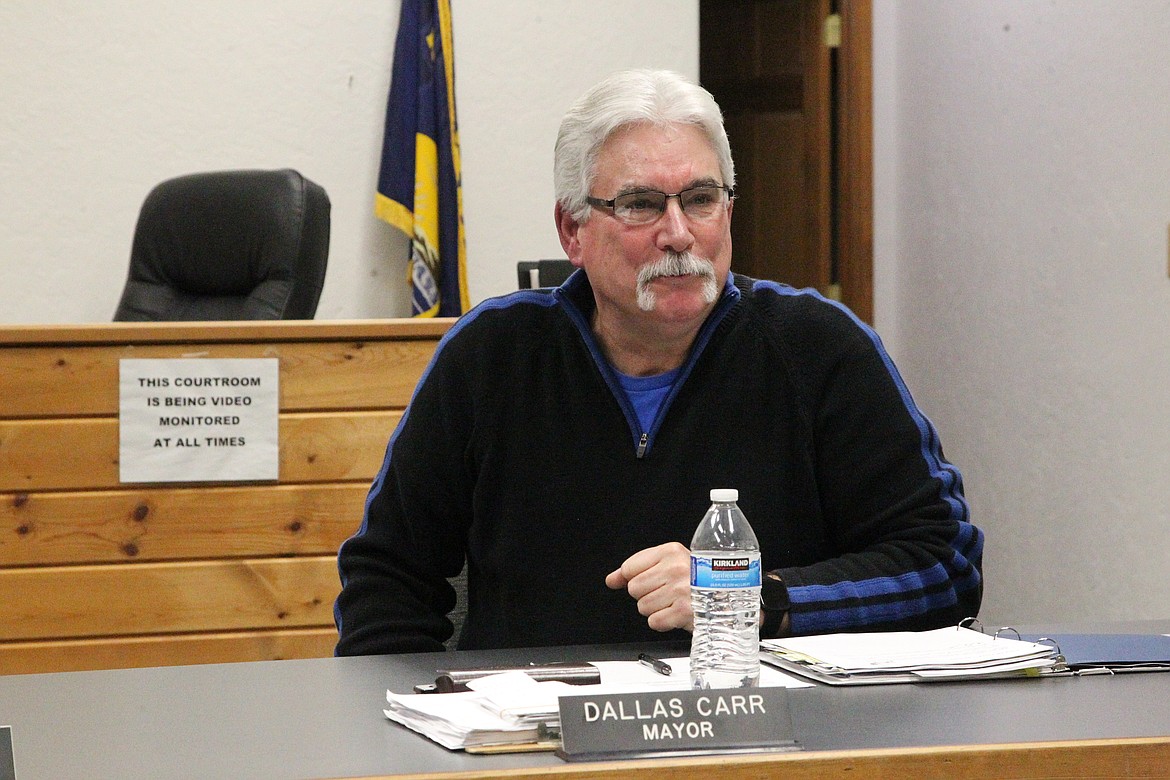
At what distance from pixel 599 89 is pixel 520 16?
115 inches

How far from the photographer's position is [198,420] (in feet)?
8.20

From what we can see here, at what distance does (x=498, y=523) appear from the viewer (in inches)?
62.0

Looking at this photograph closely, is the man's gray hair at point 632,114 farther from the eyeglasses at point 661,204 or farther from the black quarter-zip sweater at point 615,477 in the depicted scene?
the black quarter-zip sweater at point 615,477

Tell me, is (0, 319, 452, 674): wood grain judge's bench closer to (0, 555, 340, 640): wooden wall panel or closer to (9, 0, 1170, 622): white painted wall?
(0, 555, 340, 640): wooden wall panel

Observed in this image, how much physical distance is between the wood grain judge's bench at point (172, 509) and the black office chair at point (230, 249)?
0.66 m

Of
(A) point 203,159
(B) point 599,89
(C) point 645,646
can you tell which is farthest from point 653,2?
(C) point 645,646

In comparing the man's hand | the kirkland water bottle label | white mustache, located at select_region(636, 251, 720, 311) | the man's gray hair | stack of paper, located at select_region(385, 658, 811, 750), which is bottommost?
stack of paper, located at select_region(385, 658, 811, 750)

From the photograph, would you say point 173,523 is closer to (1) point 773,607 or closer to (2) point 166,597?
(2) point 166,597

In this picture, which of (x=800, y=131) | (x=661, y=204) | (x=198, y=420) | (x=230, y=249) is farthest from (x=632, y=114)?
(x=800, y=131)

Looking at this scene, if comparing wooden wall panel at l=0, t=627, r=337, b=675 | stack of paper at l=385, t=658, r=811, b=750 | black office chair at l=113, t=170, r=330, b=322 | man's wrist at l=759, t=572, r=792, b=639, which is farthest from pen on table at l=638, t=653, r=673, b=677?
black office chair at l=113, t=170, r=330, b=322

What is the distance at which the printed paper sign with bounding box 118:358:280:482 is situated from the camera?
8.16 feet

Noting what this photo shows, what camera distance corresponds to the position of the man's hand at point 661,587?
1243 millimetres

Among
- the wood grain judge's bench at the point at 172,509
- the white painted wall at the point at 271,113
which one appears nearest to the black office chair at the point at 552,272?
the wood grain judge's bench at the point at 172,509

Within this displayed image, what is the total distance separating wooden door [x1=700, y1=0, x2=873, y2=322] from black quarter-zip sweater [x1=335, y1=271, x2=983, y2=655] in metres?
3.09
